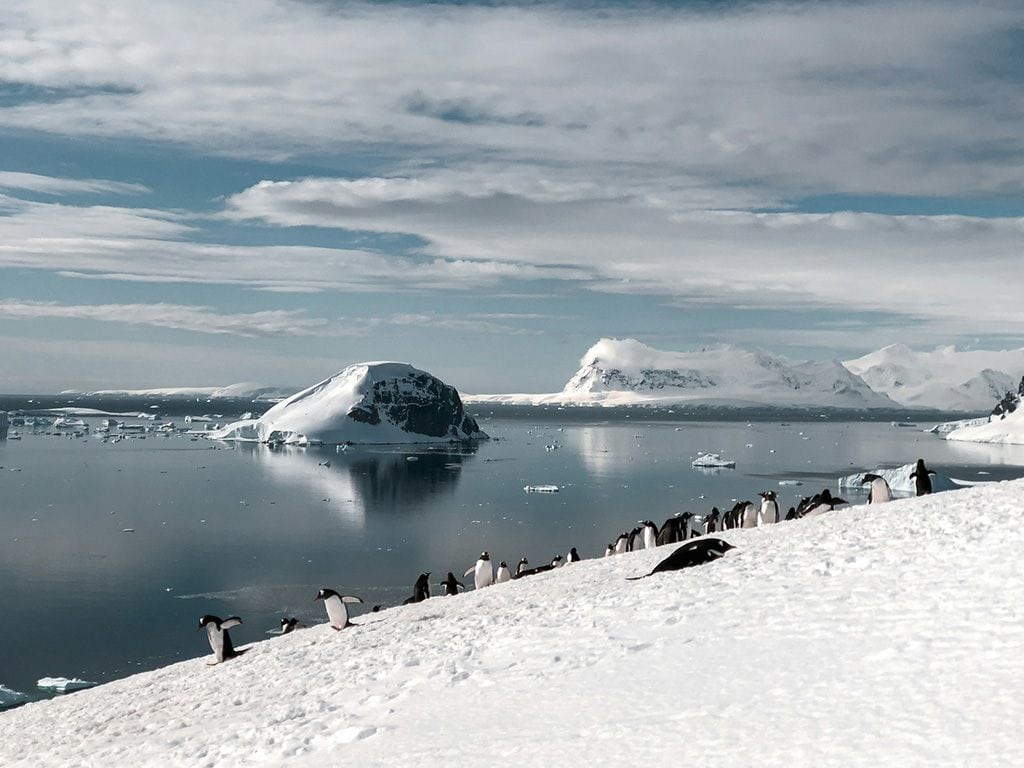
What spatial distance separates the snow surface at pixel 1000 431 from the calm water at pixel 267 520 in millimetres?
16509

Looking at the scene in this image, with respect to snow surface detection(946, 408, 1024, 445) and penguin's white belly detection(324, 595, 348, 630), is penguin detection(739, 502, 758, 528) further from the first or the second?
snow surface detection(946, 408, 1024, 445)

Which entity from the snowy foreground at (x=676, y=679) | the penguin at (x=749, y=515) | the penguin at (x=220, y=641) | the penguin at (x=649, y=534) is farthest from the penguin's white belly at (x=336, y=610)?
the penguin at (x=749, y=515)

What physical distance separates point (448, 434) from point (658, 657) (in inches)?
4454

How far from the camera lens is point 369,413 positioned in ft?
370

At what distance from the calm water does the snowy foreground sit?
1454 centimetres

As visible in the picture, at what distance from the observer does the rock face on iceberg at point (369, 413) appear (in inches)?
4299

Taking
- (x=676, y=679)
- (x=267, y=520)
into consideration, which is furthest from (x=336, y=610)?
(x=267, y=520)

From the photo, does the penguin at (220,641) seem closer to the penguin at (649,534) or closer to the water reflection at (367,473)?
the penguin at (649,534)

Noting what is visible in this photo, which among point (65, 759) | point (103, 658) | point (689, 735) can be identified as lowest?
point (103, 658)

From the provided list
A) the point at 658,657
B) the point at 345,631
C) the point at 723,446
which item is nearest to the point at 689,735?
the point at 658,657

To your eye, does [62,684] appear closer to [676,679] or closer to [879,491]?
[879,491]

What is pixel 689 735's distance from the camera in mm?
6363

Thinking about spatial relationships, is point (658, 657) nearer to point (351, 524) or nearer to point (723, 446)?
point (351, 524)

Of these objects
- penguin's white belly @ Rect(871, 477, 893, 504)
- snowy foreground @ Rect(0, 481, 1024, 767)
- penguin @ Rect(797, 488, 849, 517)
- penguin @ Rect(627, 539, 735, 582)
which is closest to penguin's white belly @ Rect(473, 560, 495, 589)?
penguin @ Rect(797, 488, 849, 517)
